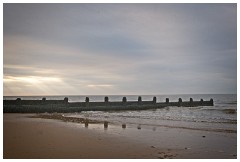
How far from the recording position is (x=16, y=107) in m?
19.8

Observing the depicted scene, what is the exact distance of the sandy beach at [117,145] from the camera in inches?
271

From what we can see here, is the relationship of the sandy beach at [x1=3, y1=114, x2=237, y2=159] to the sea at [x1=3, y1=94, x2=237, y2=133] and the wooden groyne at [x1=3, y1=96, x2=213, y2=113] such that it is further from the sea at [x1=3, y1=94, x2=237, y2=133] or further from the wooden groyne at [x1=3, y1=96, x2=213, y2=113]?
the wooden groyne at [x1=3, y1=96, x2=213, y2=113]

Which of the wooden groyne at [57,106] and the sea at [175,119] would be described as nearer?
the sea at [175,119]

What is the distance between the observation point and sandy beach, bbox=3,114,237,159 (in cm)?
687

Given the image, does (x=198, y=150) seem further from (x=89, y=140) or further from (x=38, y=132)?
(x=38, y=132)

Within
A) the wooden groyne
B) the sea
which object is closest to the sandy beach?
the sea

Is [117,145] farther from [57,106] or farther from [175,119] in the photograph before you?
[57,106]

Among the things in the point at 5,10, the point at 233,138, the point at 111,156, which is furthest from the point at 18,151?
the point at 233,138

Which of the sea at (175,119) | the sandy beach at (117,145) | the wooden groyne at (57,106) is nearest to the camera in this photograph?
the sandy beach at (117,145)

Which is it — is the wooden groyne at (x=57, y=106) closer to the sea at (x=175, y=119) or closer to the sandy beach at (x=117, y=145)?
the sea at (x=175, y=119)

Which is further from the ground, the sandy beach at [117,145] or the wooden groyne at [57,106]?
the wooden groyne at [57,106]

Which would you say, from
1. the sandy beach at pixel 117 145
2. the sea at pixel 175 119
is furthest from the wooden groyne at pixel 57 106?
the sandy beach at pixel 117 145

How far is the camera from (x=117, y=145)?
7945 millimetres

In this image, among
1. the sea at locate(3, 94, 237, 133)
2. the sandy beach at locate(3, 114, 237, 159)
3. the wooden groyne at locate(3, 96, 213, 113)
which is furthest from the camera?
the wooden groyne at locate(3, 96, 213, 113)
